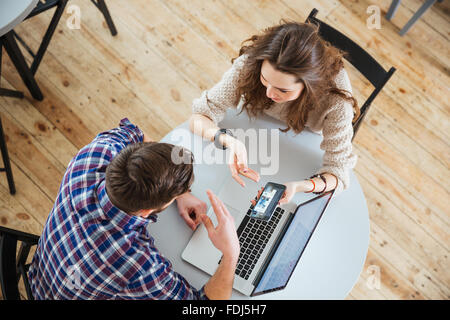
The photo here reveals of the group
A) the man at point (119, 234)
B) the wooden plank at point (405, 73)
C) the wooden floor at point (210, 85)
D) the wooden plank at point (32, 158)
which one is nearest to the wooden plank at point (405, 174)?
the wooden floor at point (210, 85)

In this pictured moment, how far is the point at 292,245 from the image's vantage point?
49.1 inches

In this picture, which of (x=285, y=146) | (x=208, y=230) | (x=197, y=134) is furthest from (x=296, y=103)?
(x=208, y=230)

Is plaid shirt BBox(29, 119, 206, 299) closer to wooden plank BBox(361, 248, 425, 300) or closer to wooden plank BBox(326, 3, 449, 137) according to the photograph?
wooden plank BBox(361, 248, 425, 300)

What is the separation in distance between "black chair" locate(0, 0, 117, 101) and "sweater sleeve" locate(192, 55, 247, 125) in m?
0.97

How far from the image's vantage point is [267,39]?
47.1 inches

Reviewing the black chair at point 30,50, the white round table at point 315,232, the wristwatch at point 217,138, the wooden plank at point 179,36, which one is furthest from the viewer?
the wooden plank at point 179,36

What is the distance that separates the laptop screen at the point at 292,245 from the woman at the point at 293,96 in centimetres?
7

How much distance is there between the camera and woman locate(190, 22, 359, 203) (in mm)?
1158

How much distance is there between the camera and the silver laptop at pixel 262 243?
1.21 m

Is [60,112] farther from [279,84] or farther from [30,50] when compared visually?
[279,84]

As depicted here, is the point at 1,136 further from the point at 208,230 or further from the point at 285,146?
the point at 285,146

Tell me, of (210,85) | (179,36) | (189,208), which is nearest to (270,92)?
(189,208)

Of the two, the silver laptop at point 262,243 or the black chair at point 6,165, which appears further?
the black chair at point 6,165

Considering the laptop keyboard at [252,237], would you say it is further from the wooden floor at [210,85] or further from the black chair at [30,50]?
the black chair at [30,50]
